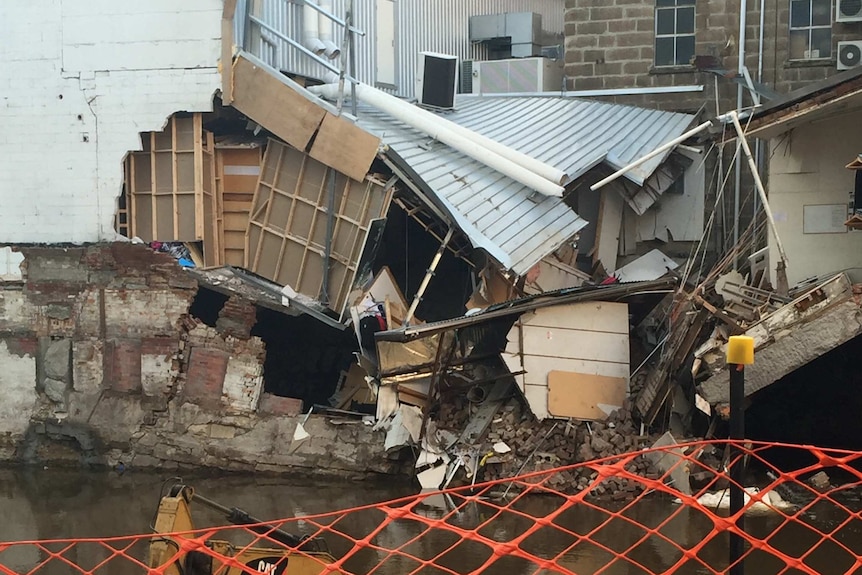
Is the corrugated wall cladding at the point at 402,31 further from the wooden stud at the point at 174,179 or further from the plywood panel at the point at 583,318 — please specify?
the plywood panel at the point at 583,318

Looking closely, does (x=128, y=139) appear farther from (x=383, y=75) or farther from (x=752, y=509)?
(x=752, y=509)

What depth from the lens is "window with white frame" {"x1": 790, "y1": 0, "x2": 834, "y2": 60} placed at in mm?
17438

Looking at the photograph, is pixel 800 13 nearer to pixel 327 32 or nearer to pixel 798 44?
pixel 798 44

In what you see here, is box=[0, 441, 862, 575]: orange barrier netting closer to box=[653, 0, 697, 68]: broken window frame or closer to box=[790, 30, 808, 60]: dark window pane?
Result: box=[790, 30, 808, 60]: dark window pane

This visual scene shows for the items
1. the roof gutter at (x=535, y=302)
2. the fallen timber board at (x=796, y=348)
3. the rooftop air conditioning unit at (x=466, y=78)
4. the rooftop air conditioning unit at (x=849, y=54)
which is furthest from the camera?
the rooftop air conditioning unit at (x=466, y=78)

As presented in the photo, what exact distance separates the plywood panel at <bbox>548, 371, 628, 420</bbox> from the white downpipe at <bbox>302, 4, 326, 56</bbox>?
20.7 ft

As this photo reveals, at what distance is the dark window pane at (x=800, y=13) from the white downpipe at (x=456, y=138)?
19.9 feet

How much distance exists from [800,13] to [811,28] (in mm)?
318

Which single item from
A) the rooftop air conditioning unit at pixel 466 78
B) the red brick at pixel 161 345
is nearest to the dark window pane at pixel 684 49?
the rooftop air conditioning unit at pixel 466 78

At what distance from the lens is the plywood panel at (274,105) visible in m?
14.0

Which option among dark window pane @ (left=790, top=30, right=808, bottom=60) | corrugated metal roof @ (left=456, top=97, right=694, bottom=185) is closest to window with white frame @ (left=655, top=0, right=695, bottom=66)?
corrugated metal roof @ (left=456, top=97, right=694, bottom=185)

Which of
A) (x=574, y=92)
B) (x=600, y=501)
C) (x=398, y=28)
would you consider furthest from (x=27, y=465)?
(x=574, y=92)

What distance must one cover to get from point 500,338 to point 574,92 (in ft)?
23.2

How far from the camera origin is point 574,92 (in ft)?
62.2
